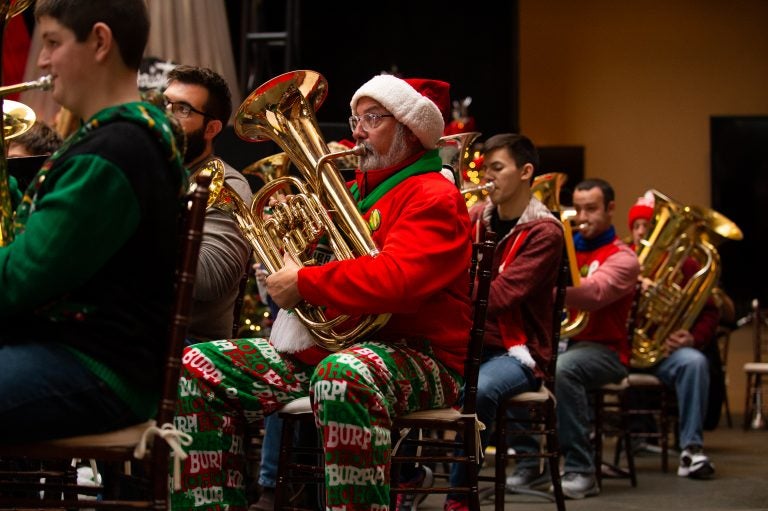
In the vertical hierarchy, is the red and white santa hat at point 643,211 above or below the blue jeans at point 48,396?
above

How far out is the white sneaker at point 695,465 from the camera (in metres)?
5.09

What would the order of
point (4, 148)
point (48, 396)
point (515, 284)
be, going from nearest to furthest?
point (48, 396) → point (4, 148) → point (515, 284)

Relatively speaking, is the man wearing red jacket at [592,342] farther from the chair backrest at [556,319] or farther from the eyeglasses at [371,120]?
the eyeglasses at [371,120]

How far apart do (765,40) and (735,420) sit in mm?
3162

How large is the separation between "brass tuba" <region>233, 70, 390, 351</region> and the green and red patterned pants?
12 cm

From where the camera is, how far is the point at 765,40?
9.30m

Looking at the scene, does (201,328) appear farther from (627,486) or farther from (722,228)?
(722,228)

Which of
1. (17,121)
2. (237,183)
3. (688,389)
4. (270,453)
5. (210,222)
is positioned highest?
(17,121)

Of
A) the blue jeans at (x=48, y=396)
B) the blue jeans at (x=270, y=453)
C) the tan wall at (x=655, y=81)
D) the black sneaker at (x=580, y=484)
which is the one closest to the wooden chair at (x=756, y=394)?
the tan wall at (x=655, y=81)

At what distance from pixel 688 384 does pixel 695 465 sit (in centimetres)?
40

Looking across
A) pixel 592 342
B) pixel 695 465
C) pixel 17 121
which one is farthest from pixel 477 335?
pixel 695 465

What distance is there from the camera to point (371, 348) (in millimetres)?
2643

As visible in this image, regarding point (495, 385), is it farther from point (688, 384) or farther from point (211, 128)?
point (688, 384)

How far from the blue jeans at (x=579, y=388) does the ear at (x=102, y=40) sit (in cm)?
310
